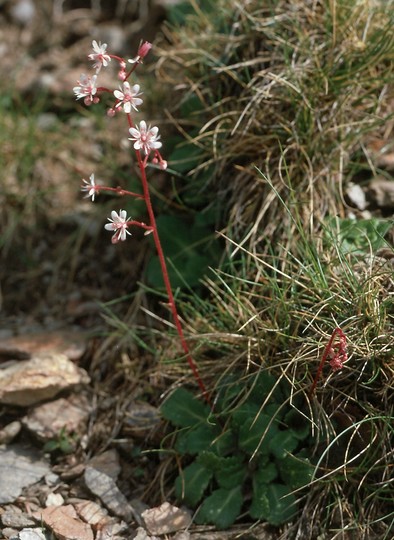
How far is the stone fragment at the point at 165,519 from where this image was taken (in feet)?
8.36

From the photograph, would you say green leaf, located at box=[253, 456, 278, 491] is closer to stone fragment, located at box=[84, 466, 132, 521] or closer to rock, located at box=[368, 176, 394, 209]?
stone fragment, located at box=[84, 466, 132, 521]

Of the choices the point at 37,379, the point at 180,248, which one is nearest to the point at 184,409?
the point at 37,379

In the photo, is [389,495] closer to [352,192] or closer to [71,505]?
[71,505]

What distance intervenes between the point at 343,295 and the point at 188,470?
76 centimetres

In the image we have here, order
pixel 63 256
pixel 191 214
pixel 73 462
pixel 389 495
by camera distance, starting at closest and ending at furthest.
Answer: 1. pixel 389 495
2. pixel 73 462
3. pixel 191 214
4. pixel 63 256

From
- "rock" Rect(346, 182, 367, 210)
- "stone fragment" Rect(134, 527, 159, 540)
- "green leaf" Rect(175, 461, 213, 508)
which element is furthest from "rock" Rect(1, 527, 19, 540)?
"rock" Rect(346, 182, 367, 210)

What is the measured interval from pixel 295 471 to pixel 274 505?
0.12 meters

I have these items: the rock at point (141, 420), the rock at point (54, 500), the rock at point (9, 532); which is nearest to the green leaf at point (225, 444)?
the rock at point (141, 420)

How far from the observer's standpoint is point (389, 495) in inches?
99.0

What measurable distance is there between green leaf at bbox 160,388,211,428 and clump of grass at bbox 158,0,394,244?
2.11ft

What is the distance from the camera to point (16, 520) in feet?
8.48

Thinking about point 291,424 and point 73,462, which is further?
point 73,462

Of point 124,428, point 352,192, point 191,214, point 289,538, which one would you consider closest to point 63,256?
point 191,214

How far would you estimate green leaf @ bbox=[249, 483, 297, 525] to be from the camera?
2526 mm
